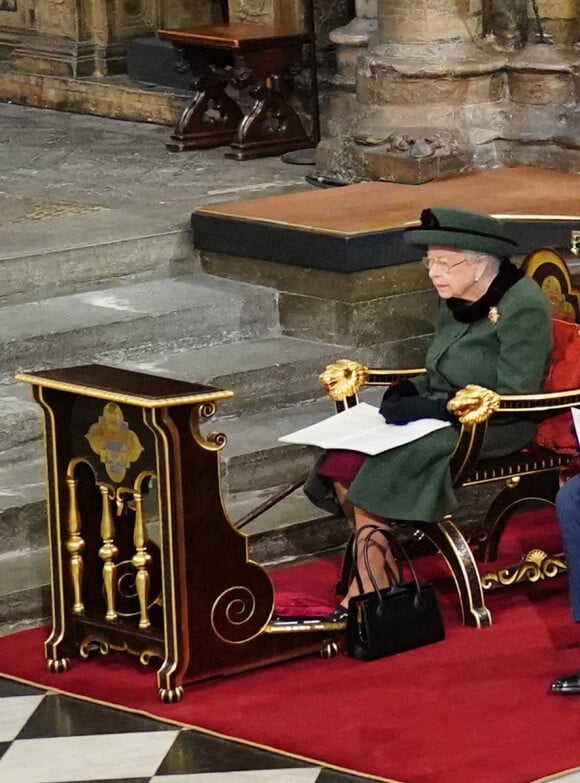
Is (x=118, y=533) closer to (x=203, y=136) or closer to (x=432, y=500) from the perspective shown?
(x=432, y=500)

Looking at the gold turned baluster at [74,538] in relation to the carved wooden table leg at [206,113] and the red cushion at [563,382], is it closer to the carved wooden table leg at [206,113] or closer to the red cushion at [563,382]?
the red cushion at [563,382]

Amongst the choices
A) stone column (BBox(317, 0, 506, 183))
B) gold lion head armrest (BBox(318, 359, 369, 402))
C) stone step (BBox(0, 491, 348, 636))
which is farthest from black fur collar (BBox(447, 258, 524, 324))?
stone column (BBox(317, 0, 506, 183))

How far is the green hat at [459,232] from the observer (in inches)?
242

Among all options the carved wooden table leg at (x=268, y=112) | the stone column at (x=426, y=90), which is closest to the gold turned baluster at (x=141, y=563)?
the stone column at (x=426, y=90)

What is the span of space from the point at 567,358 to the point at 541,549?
725 mm

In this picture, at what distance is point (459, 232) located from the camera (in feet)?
20.2

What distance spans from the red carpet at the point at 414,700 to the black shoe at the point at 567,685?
2cm

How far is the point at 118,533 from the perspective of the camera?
598 cm

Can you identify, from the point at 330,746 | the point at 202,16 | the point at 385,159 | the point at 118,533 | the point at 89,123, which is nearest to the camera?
the point at 330,746

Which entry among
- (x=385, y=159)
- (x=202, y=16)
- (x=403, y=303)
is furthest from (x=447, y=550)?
(x=202, y=16)

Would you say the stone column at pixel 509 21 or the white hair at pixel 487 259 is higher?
the stone column at pixel 509 21

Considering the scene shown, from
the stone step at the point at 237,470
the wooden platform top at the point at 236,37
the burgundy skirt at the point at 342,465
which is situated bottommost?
the stone step at the point at 237,470

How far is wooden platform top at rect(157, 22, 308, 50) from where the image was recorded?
1020 centimetres

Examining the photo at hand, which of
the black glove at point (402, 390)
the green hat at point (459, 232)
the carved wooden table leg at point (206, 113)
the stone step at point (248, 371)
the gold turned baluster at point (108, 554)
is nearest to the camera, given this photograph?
the gold turned baluster at point (108, 554)
